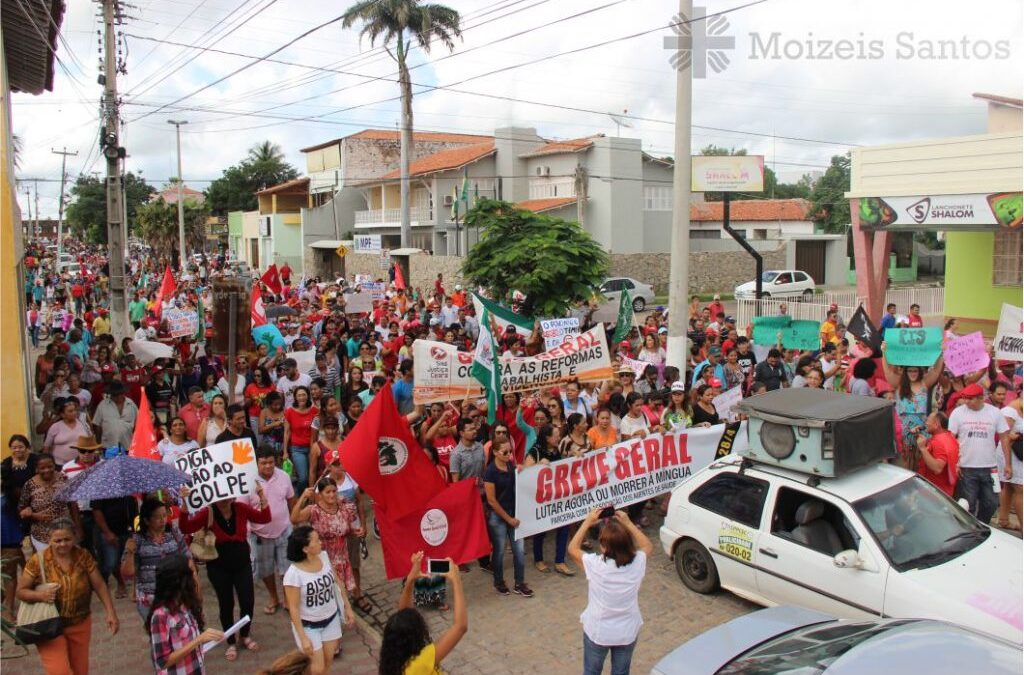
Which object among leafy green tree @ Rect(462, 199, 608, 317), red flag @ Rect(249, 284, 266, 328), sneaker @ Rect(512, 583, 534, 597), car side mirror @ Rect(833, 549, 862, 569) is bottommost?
sneaker @ Rect(512, 583, 534, 597)

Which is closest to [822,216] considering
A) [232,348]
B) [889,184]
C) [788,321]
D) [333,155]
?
[333,155]

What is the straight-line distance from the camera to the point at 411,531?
746 cm

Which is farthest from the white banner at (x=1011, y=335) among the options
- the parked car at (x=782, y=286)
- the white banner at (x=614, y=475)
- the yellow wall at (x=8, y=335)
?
the parked car at (x=782, y=286)

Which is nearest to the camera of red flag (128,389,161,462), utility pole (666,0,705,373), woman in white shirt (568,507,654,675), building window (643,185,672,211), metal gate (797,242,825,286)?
woman in white shirt (568,507,654,675)

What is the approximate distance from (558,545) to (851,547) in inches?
Answer: 116

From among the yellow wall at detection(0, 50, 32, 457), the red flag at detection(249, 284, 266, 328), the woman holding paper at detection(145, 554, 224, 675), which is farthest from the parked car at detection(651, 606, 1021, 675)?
the red flag at detection(249, 284, 266, 328)

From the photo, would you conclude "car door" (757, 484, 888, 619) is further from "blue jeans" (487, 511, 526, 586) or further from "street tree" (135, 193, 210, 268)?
"street tree" (135, 193, 210, 268)

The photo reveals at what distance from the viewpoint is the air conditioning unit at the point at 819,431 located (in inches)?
265

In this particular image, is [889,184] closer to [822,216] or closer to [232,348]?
[232,348]

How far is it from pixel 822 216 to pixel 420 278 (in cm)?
3723

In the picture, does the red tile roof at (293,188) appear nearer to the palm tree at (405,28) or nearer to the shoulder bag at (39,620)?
the palm tree at (405,28)

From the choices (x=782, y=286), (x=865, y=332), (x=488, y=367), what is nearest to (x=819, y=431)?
(x=488, y=367)

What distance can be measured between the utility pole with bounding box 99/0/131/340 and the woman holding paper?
15087mm

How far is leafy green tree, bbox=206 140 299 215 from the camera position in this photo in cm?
7562
